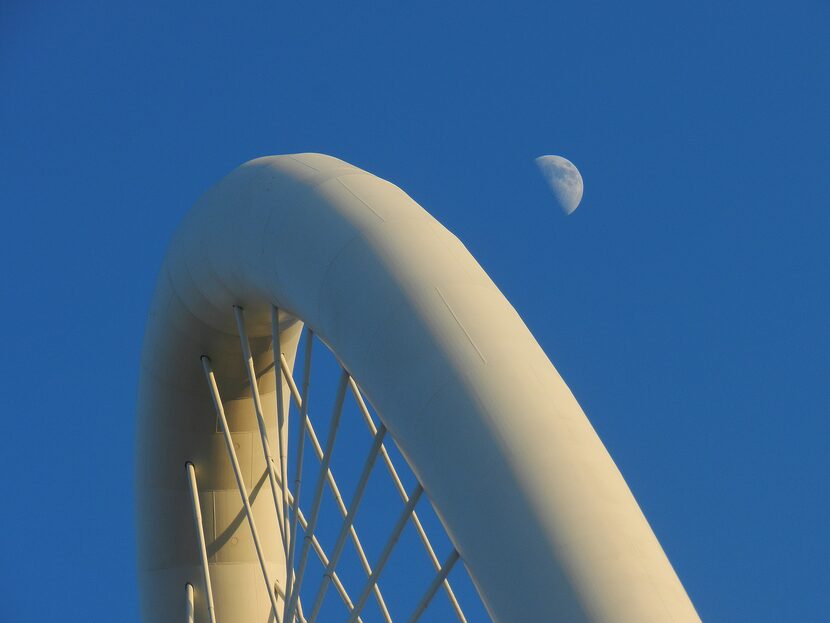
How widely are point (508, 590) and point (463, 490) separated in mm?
1189

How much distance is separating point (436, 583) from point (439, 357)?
2.53 metres

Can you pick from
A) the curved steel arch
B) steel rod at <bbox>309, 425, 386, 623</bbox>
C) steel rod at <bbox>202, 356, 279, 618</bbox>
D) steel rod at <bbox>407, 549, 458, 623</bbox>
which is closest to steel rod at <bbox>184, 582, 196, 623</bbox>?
steel rod at <bbox>202, 356, 279, 618</bbox>

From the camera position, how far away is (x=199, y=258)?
22.6 metres

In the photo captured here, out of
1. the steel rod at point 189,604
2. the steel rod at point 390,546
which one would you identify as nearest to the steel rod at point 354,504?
the steel rod at point 390,546

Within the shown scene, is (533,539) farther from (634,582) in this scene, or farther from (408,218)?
(408,218)

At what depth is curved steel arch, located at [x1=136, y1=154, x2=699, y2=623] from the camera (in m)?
13.5

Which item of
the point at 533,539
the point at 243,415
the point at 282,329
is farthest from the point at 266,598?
the point at 533,539

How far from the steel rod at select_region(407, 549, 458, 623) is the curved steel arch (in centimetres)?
78

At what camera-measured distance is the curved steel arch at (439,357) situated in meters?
13.5

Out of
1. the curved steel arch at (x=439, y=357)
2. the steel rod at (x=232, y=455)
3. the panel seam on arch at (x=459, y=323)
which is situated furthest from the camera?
the steel rod at (x=232, y=455)

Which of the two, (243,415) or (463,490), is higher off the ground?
(243,415)

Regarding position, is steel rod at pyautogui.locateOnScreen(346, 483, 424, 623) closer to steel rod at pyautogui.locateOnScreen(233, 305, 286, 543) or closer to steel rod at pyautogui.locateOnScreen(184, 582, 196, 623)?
steel rod at pyautogui.locateOnScreen(233, 305, 286, 543)

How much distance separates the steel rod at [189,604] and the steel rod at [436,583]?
9829 millimetres

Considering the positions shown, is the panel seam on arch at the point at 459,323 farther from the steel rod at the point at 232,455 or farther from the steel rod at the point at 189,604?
the steel rod at the point at 189,604
